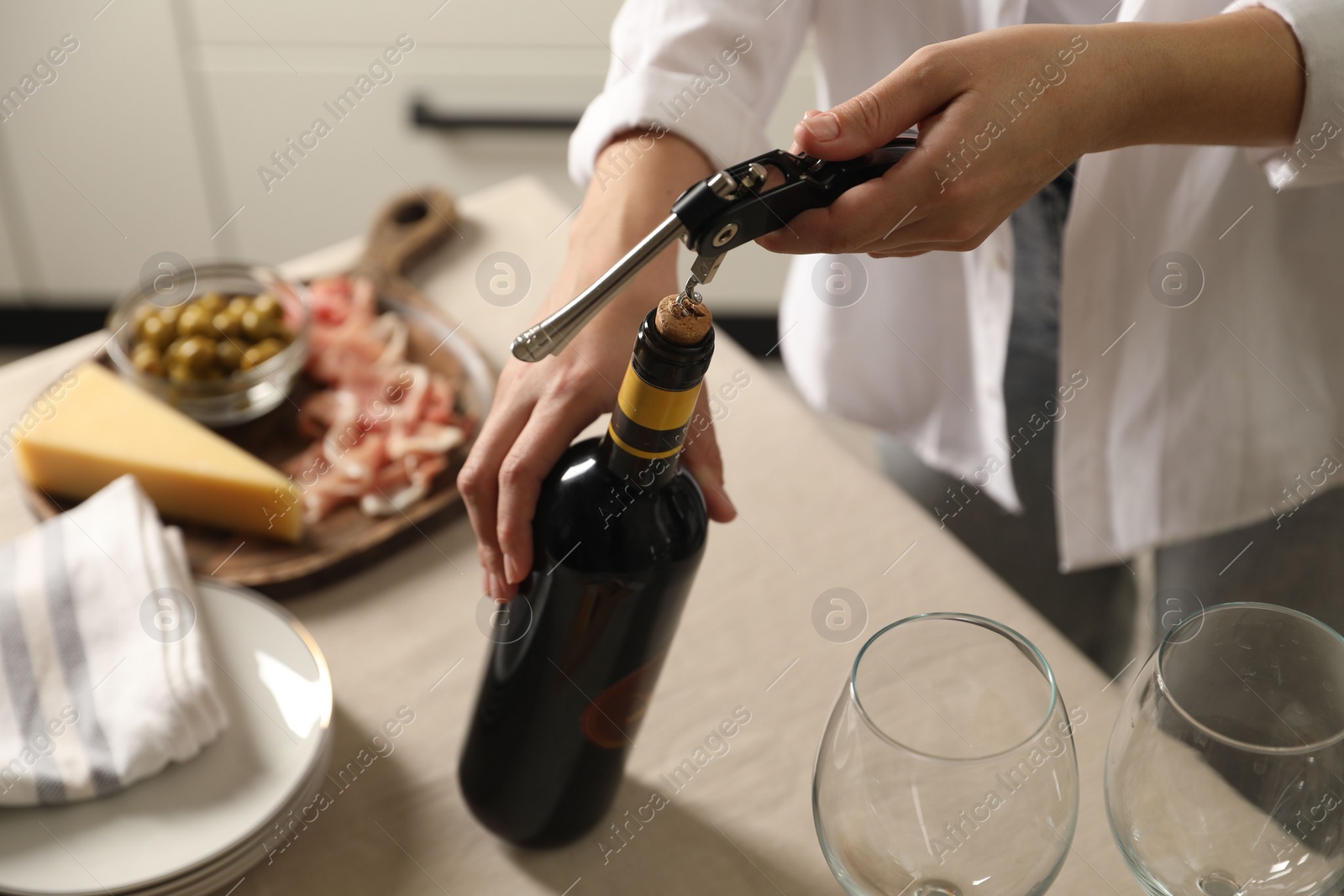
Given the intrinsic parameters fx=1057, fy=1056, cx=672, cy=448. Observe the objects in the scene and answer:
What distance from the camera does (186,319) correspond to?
98 centimetres

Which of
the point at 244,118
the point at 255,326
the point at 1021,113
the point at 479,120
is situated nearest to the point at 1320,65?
the point at 1021,113

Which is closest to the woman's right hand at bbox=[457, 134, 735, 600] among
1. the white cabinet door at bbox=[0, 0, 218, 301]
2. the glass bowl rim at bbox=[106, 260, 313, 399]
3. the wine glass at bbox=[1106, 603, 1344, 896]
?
the wine glass at bbox=[1106, 603, 1344, 896]

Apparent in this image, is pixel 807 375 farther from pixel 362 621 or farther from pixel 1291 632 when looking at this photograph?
pixel 1291 632

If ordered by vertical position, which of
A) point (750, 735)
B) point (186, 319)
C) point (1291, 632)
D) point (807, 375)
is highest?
point (1291, 632)

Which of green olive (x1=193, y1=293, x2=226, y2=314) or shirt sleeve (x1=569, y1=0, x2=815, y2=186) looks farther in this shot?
green olive (x1=193, y1=293, x2=226, y2=314)

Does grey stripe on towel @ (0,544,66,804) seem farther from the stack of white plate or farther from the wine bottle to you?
the wine bottle

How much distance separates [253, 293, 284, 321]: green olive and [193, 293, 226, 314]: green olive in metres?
0.03

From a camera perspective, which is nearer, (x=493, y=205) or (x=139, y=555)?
(x=139, y=555)

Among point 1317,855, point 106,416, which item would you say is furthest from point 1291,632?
point 106,416

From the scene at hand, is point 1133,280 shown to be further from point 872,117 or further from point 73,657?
point 73,657

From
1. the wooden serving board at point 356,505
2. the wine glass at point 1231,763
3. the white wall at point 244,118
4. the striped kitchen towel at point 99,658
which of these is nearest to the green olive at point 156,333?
the wooden serving board at point 356,505

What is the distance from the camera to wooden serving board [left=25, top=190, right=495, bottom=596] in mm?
817

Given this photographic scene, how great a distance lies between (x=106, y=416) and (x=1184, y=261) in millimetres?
909

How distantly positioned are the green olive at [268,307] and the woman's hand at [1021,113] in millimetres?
639
